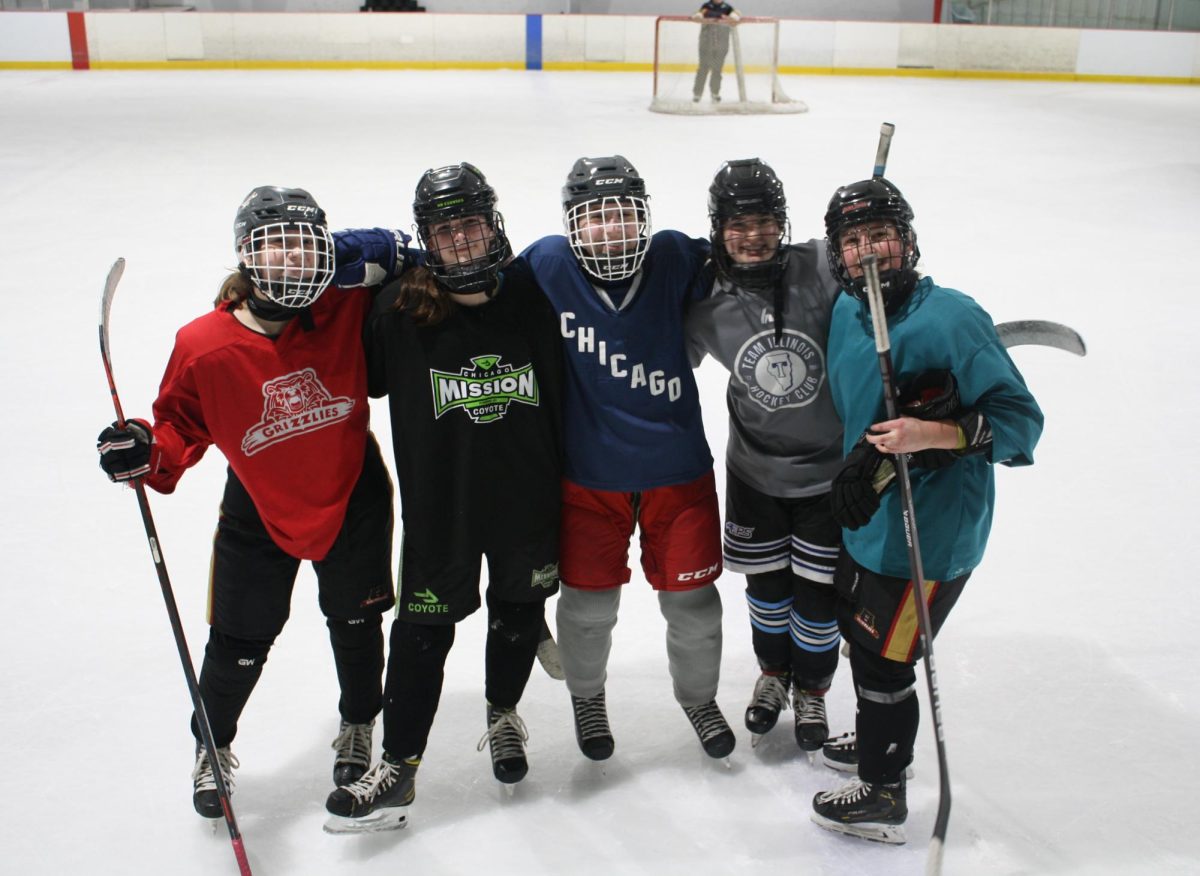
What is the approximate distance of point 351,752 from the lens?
7.38 feet

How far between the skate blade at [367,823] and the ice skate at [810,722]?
80cm

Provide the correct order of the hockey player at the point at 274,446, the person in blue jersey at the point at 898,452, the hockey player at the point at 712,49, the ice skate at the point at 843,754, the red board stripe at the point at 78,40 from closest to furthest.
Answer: the person in blue jersey at the point at 898,452 < the hockey player at the point at 274,446 < the ice skate at the point at 843,754 < the hockey player at the point at 712,49 < the red board stripe at the point at 78,40

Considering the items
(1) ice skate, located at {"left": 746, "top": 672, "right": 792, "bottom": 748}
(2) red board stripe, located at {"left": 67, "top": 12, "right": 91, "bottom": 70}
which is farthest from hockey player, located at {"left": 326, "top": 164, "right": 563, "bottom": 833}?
(2) red board stripe, located at {"left": 67, "top": 12, "right": 91, "bottom": 70}

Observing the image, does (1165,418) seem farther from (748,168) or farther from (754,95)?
(754,95)

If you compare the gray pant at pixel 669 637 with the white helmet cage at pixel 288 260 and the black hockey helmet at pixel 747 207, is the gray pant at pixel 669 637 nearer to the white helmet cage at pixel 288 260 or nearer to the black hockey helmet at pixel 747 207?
the black hockey helmet at pixel 747 207

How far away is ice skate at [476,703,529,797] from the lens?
222 centimetres

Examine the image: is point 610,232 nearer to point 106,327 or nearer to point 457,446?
point 457,446

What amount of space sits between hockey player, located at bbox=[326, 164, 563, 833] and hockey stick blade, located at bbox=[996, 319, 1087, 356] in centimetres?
86

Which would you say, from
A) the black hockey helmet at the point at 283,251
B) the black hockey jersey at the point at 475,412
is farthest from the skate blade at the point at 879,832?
the black hockey helmet at the point at 283,251

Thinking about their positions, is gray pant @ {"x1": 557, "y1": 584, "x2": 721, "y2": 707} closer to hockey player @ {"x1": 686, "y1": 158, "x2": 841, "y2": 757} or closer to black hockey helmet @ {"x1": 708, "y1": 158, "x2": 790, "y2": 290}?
hockey player @ {"x1": 686, "y1": 158, "x2": 841, "y2": 757}

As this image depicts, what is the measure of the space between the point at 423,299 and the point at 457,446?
27 centimetres

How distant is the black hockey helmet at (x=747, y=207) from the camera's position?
2037 millimetres

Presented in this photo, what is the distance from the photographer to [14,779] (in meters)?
2.25

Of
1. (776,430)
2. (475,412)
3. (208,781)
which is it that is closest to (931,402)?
(776,430)
